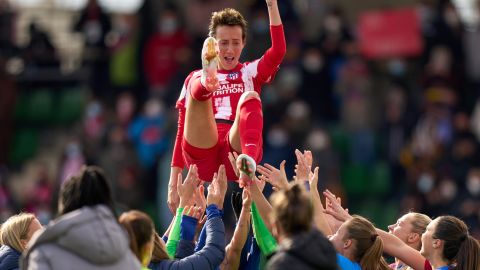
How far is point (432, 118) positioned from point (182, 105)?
962cm

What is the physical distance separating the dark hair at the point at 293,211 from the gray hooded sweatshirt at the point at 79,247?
2.46 ft

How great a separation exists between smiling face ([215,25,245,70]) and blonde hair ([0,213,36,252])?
2.12 m

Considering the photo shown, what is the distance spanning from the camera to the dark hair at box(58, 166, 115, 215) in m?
6.69

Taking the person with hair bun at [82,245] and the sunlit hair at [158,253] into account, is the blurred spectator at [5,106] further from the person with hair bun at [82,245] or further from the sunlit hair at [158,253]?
the person with hair bun at [82,245]

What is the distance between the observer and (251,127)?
28.8ft

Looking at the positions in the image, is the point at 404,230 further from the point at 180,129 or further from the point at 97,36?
the point at 97,36

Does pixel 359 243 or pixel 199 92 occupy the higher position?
pixel 199 92

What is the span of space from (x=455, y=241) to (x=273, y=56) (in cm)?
212

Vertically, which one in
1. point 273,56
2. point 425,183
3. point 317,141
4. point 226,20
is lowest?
point 425,183

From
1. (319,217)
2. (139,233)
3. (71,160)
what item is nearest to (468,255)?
(319,217)

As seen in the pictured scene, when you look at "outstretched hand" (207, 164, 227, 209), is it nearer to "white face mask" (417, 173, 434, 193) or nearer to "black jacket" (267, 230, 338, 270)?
"black jacket" (267, 230, 338, 270)

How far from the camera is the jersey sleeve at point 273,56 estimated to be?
928 cm

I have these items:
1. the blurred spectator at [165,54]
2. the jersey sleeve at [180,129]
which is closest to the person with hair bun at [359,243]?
the jersey sleeve at [180,129]

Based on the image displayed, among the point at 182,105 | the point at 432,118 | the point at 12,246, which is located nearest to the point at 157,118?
the point at 432,118
